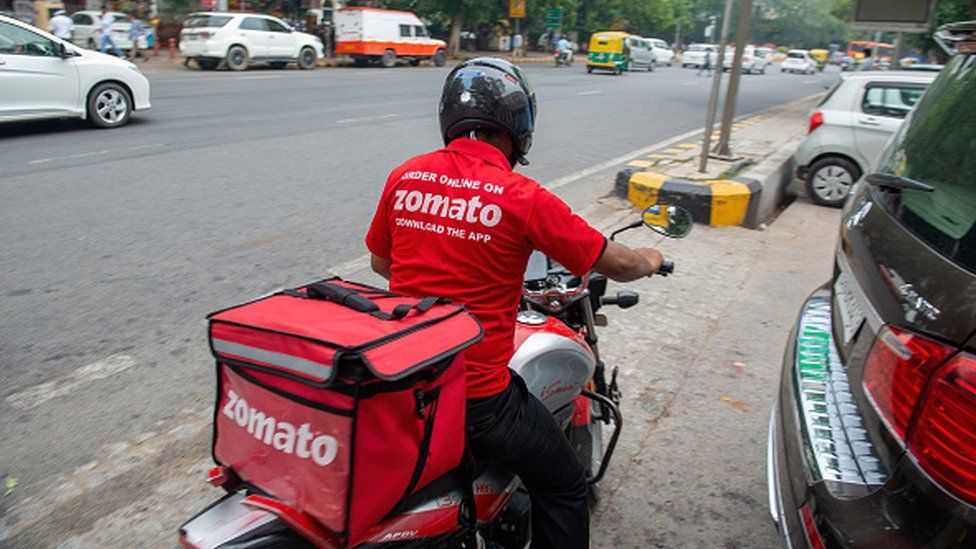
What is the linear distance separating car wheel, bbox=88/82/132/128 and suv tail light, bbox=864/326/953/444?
10831 millimetres

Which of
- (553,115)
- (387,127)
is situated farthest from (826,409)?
(553,115)

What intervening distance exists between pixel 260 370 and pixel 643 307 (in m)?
3.62

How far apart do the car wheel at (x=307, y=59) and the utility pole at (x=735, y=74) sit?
18.5 m

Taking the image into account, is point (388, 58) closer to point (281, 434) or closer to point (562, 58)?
point (562, 58)

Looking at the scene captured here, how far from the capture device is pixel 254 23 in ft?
73.6

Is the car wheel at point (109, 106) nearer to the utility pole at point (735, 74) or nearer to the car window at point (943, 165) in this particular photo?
the utility pole at point (735, 74)

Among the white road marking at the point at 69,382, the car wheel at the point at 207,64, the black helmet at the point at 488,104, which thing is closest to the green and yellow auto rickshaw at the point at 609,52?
the car wheel at the point at 207,64

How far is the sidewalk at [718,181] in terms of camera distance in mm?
6801

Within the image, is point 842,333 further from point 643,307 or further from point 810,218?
point 810,218

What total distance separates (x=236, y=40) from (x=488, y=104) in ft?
72.8

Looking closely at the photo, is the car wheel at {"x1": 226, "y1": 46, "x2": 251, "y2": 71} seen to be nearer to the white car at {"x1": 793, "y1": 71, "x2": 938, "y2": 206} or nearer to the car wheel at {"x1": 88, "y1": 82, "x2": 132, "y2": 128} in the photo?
the car wheel at {"x1": 88, "y1": 82, "x2": 132, "y2": 128}

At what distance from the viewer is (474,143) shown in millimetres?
1940

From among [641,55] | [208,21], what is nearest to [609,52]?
[641,55]

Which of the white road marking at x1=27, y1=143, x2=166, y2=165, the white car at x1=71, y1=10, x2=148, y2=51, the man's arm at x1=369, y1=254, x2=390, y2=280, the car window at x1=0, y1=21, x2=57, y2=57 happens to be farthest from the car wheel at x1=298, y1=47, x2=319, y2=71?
the man's arm at x1=369, y1=254, x2=390, y2=280
